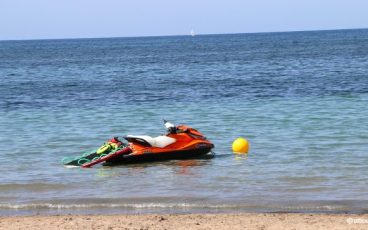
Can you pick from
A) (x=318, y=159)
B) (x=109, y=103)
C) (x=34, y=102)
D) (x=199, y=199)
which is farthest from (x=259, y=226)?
(x=34, y=102)

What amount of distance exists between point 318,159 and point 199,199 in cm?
381

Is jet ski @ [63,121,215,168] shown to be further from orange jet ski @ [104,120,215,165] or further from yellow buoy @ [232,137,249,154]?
yellow buoy @ [232,137,249,154]

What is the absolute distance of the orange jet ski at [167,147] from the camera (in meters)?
14.3

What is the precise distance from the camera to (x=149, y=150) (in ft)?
47.1

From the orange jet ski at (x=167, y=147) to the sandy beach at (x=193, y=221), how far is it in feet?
14.0

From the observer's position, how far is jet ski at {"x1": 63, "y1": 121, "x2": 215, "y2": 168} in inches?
560

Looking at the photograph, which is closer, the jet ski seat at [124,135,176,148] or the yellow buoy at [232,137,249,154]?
the jet ski seat at [124,135,176,148]

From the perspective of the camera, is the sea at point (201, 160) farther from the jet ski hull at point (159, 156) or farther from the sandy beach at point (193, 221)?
the sandy beach at point (193, 221)

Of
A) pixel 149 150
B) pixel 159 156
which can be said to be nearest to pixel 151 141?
pixel 149 150

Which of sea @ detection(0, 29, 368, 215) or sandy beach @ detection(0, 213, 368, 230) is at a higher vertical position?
sandy beach @ detection(0, 213, 368, 230)

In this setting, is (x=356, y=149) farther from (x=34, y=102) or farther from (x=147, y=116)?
(x=34, y=102)

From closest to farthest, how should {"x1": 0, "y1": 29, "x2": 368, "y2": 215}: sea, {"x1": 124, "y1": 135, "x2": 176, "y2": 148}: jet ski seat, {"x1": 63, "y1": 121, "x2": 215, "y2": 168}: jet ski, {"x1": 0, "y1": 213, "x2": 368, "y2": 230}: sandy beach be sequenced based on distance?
{"x1": 0, "y1": 213, "x2": 368, "y2": 230}: sandy beach → {"x1": 0, "y1": 29, "x2": 368, "y2": 215}: sea → {"x1": 63, "y1": 121, "x2": 215, "y2": 168}: jet ski → {"x1": 124, "y1": 135, "x2": 176, "y2": 148}: jet ski seat

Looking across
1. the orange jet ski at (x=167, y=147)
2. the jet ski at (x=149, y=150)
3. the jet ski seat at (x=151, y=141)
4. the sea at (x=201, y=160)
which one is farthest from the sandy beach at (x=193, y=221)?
the jet ski seat at (x=151, y=141)

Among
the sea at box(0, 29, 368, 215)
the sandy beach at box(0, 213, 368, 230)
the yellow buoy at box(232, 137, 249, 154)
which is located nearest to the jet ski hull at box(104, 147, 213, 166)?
the sea at box(0, 29, 368, 215)
